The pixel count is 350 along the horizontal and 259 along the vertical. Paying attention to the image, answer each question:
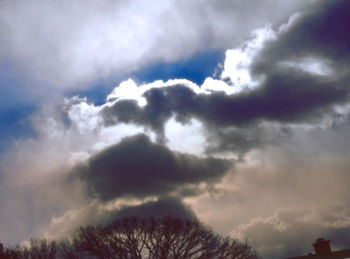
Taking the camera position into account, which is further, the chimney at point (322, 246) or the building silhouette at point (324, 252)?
the chimney at point (322, 246)

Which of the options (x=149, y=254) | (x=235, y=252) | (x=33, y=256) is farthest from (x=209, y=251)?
(x=33, y=256)

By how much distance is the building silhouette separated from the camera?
2718 centimetres

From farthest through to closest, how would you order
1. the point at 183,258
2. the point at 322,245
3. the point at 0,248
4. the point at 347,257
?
the point at 0,248 → the point at 183,258 → the point at 322,245 → the point at 347,257

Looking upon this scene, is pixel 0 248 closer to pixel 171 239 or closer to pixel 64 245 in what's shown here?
pixel 64 245

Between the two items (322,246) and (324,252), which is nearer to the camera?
(324,252)

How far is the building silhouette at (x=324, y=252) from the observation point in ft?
89.2

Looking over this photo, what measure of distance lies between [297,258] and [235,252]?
694cm

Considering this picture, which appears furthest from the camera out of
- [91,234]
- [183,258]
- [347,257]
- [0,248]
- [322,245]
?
[0,248]

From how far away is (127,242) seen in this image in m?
36.1

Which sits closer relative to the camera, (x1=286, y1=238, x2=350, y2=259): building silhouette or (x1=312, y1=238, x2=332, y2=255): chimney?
(x1=286, y1=238, x2=350, y2=259): building silhouette

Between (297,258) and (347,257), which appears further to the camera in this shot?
(297,258)

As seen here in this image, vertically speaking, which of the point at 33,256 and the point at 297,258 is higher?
the point at 33,256

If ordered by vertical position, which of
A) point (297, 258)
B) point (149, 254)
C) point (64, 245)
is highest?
point (64, 245)

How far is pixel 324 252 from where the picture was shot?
103 ft
